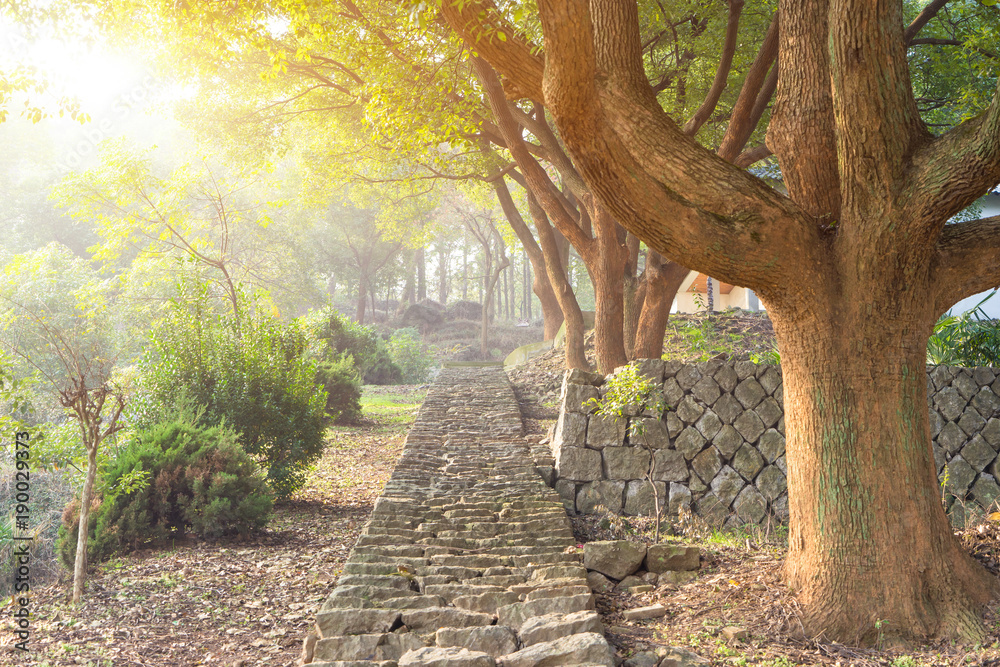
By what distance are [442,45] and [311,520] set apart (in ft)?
17.2

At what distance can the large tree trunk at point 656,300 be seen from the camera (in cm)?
771

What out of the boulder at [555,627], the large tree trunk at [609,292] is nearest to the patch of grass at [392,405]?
the large tree trunk at [609,292]

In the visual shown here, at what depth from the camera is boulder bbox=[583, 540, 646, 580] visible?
14.5 feet

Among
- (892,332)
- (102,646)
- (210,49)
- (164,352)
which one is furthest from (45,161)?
(892,332)

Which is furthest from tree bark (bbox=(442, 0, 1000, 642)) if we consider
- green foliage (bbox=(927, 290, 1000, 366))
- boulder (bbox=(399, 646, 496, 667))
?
green foliage (bbox=(927, 290, 1000, 366))

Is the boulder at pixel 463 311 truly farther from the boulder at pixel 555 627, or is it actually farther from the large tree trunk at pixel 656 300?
the boulder at pixel 555 627

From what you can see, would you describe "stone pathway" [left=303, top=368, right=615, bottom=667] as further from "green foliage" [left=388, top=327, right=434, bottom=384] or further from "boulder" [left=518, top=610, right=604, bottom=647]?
"green foliage" [left=388, top=327, right=434, bottom=384]

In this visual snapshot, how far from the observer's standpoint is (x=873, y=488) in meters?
→ 3.43

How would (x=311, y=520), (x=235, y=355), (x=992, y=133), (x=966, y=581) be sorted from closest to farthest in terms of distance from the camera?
(x=992, y=133) < (x=966, y=581) < (x=311, y=520) < (x=235, y=355)

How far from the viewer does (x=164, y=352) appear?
6598 millimetres

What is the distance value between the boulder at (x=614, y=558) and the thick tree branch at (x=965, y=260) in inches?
92.1

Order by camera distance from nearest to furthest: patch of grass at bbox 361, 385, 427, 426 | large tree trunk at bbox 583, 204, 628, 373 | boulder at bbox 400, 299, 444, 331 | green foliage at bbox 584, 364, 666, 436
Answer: green foliage at bbox 584, 364, 666, 436, large tree trunk at bbox 583, 204, 628, 373, patch of grass at bbox 361, 385, 427, 426, boulder at bbox 400, 299, 444, 331

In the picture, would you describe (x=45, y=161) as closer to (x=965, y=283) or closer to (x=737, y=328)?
(x=737, y=328)

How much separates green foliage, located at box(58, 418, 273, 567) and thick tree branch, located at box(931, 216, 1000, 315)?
5.04 metres
